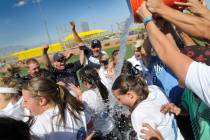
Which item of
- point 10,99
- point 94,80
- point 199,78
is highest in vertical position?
point 199,78

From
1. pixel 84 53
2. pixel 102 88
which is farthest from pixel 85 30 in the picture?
pixel 102 88

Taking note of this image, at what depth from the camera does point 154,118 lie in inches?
119

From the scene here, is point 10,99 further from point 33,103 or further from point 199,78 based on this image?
point 199,78

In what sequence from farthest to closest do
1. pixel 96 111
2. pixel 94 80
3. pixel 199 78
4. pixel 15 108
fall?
1. pixel 94 80
2. pixel 96 111
3. pixel 15 108
4. pixel 199 78

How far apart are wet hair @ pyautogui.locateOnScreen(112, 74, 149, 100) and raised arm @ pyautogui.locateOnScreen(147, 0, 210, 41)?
1.01 metres

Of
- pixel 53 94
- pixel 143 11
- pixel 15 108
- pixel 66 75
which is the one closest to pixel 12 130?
pixel 143 11

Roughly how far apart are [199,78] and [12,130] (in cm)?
111

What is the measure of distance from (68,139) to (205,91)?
148 centimetres

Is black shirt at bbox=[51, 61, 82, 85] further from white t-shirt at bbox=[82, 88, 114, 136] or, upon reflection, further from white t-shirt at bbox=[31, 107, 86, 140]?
white t-shirt at bbox=[31, 107, 86, 140]

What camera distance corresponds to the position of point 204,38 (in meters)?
2.71

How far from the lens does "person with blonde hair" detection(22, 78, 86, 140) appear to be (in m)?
3.04

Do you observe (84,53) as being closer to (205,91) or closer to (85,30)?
(205,91)

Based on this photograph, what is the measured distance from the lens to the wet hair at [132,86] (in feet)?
11.1

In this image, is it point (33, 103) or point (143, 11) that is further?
point (33, 103)
